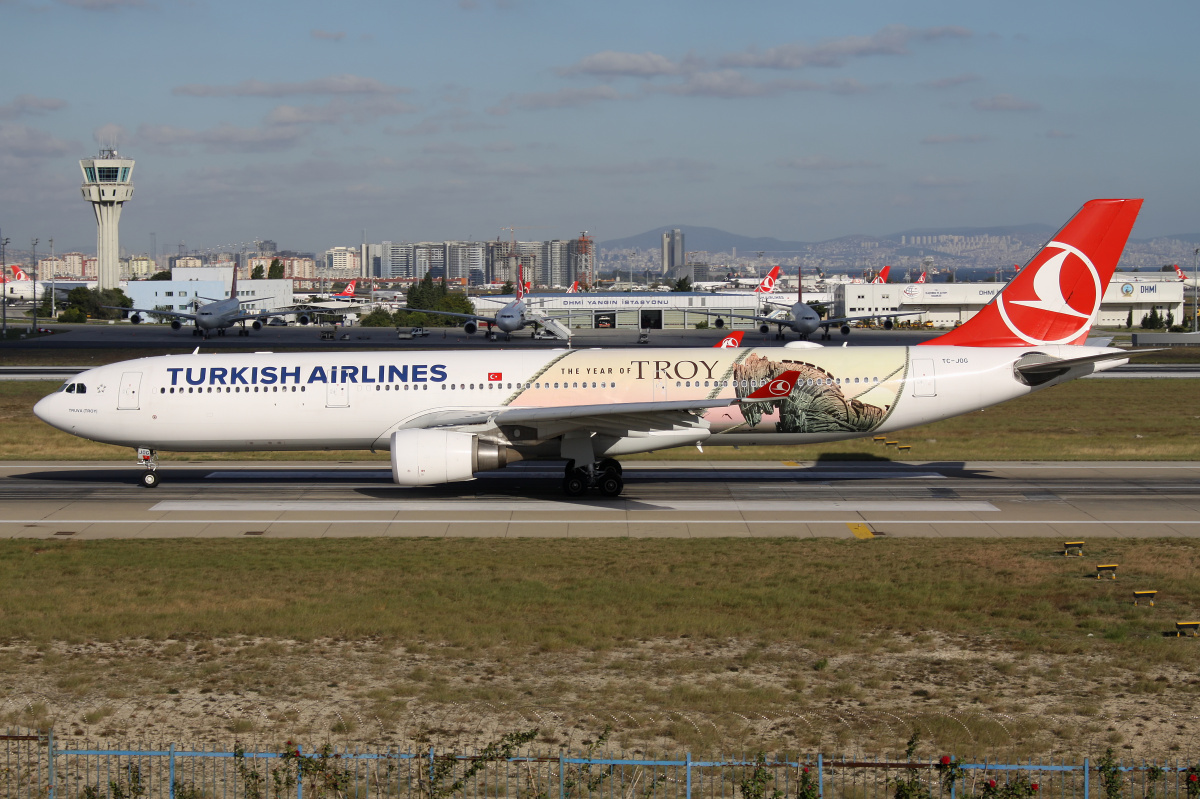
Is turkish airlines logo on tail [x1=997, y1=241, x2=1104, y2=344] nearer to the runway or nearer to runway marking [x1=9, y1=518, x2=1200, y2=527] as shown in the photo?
the runway

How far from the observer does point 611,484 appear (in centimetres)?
3091

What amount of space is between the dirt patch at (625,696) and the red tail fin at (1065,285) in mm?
17013

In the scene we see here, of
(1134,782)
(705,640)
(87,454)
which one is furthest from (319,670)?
(87,454)

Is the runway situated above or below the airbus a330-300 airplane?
below

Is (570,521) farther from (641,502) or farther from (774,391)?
(774,391)

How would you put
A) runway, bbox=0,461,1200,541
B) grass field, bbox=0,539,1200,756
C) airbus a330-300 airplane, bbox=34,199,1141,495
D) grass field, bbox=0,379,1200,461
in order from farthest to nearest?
grass field, bbox=0,379,1200,461 < airbus a330-300 airplane, bbox=34,199,1141,495 < runway, bbox=0,461,1200,541 < grass field, bbox=0,539,1200,756

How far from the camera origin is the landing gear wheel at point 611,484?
30891mm

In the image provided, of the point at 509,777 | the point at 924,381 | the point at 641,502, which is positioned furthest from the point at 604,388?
the point at 509,777

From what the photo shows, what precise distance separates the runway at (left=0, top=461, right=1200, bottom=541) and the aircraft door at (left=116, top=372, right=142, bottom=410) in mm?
2758

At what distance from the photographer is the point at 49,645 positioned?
17062 mm

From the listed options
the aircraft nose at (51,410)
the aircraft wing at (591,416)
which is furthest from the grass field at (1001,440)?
the aircraft wing at (591,416)

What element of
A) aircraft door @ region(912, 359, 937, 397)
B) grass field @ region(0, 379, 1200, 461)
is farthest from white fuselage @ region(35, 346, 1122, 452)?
grass field @ region(0, 379, 1200, 461)

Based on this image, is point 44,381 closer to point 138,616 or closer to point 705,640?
point 138,616

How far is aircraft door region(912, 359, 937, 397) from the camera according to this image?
31.4 metres
